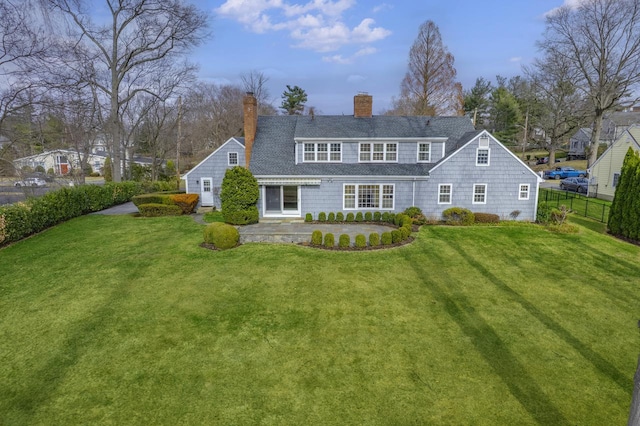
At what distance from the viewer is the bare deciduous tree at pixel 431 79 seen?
40.9 meters

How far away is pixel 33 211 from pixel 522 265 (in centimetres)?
2316

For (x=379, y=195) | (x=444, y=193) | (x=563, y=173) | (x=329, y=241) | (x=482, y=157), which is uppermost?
(x=482, y=157)

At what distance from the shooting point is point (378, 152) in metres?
22.6

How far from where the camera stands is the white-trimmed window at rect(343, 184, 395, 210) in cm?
2156

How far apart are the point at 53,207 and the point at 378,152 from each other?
63.6 ft

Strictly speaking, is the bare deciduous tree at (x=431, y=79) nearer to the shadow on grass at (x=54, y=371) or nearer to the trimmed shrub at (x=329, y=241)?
the trimmed shrub at (x=329, y=241)

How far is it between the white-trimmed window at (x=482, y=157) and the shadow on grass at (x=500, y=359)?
11.8 meters

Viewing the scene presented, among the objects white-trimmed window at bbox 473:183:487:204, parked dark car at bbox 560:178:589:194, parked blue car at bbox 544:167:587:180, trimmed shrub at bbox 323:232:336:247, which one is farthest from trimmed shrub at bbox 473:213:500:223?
parked blue car at bbox 544:167:587:180

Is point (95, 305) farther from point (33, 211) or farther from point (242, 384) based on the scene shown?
point (33, 211)

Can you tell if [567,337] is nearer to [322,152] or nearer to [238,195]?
[238,195]

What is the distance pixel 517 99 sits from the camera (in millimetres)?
67625

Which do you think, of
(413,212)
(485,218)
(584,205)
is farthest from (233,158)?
(584,205)

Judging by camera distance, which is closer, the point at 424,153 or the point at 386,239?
the point at 386,239

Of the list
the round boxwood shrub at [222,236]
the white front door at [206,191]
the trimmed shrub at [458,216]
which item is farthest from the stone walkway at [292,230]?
the trimmed shrub at [458,216]
